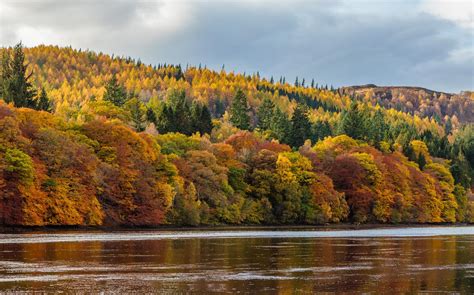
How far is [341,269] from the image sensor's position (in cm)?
4981

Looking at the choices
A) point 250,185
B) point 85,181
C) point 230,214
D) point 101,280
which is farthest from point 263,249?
point 250,185

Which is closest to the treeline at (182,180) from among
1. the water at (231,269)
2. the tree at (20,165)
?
the tree at (20,165)

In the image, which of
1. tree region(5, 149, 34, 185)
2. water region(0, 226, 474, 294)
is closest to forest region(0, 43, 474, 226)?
tree region(5, 149, 34, 185)

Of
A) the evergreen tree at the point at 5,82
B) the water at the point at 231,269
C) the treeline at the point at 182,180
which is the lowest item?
the water at the point at 231,269

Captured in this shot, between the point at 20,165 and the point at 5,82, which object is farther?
the point at 5,82

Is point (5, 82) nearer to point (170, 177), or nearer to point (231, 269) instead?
point (170, 177)

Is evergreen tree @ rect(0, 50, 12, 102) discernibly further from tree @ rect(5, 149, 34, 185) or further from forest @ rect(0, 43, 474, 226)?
tree @ rect(5, 149, 34, 185)

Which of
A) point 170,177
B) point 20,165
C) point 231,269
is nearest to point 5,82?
point 170,177

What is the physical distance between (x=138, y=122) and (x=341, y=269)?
14454 centimetres

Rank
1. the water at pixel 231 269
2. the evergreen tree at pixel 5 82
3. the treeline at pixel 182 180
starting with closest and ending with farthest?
the water at pixel 231 269 → the treeline at pixel 182 180 → the evergreen tree at pixel 5 82

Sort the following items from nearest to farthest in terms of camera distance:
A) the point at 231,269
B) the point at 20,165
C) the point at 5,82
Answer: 1. the point at 231,269
2. the point at 20,165
3. the point at 5,82

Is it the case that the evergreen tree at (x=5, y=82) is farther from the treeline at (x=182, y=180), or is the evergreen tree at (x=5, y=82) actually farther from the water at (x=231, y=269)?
the water at (x=231, y=269)

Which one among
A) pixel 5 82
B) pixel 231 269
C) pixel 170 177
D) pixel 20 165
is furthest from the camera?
pixel 5 82

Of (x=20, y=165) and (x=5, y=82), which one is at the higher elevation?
(x=5, y=82)
